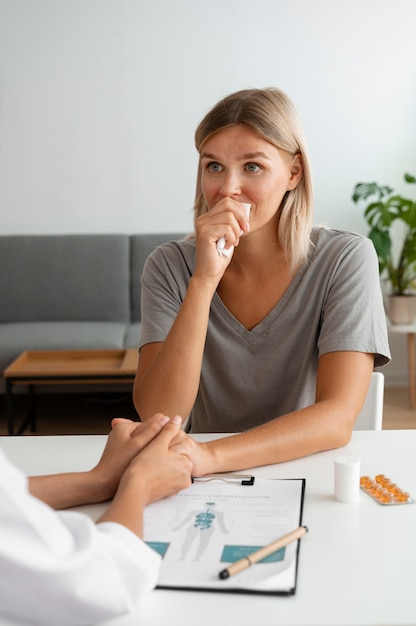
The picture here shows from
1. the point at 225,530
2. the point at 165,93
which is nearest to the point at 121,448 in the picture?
the point at 225,530

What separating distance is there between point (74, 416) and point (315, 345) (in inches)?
116

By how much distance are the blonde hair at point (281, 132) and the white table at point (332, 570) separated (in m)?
0.62

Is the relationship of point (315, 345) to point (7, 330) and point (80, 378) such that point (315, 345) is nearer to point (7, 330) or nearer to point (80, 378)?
point (80, 378)

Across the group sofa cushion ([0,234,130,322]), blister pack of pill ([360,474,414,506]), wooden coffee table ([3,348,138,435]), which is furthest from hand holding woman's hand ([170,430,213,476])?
sofa cushion ([0,234,130,322])

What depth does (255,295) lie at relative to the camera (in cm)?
182

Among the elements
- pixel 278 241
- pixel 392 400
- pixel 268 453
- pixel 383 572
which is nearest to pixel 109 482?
pixel 268 453

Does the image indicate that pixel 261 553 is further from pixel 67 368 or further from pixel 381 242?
pixel 381 242

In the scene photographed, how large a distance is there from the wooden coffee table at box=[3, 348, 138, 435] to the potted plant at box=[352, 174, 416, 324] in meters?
1.56

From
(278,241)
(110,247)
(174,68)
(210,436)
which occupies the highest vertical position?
(174,68)

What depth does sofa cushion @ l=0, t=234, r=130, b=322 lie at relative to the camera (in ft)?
15.6

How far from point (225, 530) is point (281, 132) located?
0.97 metres

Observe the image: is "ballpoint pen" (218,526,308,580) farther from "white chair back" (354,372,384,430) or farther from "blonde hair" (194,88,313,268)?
"blonde hair" (194,88,313,268)

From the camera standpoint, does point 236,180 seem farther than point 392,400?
No

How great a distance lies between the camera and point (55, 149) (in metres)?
4.90
